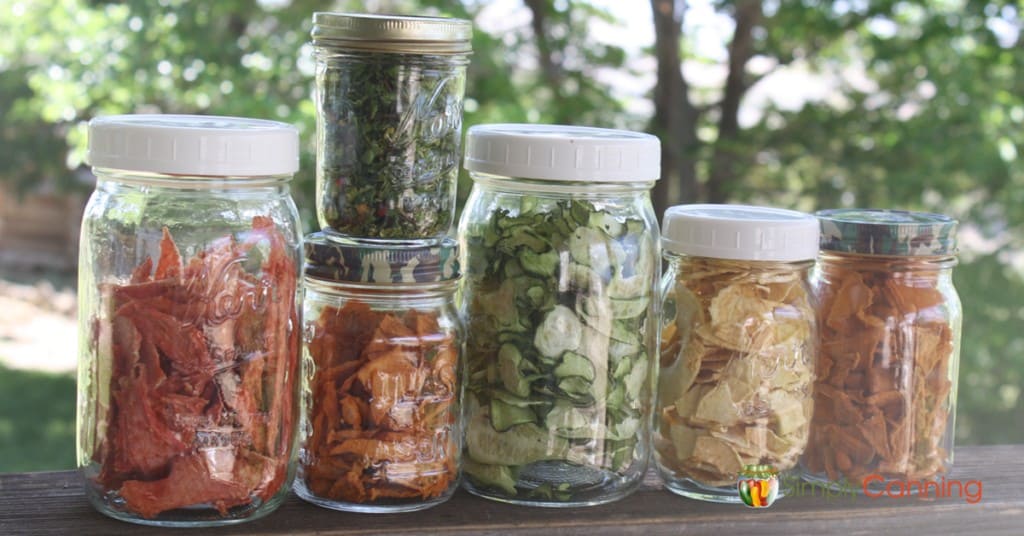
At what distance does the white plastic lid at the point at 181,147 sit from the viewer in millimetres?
854

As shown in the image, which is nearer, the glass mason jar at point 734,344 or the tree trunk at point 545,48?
the glass mason jar at point 734,344

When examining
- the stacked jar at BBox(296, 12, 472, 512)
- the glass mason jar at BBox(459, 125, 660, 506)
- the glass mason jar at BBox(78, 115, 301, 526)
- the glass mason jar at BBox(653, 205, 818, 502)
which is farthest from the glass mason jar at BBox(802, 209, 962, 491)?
the glass mason jar at BBox(78, 115, 301, 526)

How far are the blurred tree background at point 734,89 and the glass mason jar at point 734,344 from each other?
148 cm

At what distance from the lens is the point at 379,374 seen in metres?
0.91

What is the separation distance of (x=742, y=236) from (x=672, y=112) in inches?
75.1

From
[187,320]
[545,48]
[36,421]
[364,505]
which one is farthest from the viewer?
[36,421]

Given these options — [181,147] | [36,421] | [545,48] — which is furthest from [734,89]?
[36,421]

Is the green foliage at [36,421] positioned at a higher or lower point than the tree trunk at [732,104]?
lower

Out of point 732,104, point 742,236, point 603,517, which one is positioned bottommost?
point 603,517

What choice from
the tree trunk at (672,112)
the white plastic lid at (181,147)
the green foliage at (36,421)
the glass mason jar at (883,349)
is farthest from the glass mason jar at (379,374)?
the green foliage at (36,421)

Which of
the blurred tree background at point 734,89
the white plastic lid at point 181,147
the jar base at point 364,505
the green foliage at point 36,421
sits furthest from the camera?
the green foliage at point 36,421

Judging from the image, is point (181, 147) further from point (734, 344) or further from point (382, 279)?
point (734, 344)

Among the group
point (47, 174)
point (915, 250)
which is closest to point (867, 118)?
point (915, 250)

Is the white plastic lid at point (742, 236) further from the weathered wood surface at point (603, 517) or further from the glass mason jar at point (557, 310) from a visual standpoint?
the weathered wood surface at point (603, 517)
